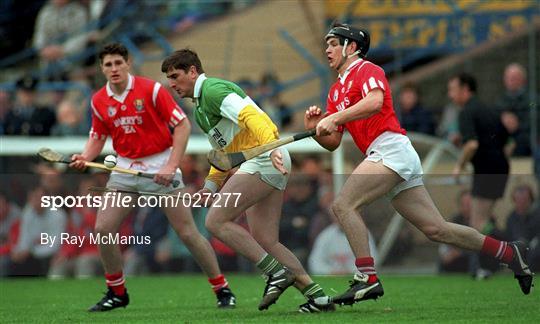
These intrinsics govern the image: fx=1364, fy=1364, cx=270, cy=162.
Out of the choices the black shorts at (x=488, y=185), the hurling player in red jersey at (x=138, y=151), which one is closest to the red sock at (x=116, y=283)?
the hurling player in red jersey at (x=138, y=151)

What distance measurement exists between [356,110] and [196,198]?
1760 millimetres

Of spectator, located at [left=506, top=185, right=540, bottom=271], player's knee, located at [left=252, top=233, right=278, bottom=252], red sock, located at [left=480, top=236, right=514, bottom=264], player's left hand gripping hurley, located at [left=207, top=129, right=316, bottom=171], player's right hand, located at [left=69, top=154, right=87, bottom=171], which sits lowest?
spectator, located at [left=506, top=185, right=540, bottom=271]

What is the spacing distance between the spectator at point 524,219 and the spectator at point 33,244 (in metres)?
5.14

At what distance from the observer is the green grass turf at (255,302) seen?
10359mm

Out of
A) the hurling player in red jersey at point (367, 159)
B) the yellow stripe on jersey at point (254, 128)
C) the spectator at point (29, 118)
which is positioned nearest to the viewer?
the hurling player in red jersey at point (367, 159)

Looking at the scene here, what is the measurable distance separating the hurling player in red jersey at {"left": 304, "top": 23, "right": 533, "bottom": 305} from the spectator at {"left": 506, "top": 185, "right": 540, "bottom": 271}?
4.23 m

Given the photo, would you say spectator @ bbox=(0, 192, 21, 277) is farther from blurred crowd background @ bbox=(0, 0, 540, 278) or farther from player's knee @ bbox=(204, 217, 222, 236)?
player's knee @ bbox=(204, 217, 222, 236)

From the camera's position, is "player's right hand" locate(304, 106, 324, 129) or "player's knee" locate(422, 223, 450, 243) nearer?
"player's knee" locate(422, 223, 450, 243)

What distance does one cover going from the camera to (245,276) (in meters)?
16.6

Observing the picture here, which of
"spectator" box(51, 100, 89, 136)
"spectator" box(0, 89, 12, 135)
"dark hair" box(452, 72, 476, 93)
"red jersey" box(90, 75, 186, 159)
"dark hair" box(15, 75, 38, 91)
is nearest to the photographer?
"red jersey" box(90, 75, 186, 159)

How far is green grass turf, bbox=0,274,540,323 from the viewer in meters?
10.4

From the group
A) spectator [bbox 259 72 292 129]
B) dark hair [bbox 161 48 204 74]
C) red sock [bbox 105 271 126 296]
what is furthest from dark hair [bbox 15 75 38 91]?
dark hair [bbox 161 48 204 74]

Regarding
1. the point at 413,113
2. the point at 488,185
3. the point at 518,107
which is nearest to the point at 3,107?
the point at 413,113

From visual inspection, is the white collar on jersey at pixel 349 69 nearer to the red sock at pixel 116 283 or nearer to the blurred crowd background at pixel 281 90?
the red sock at pixel 116 283
